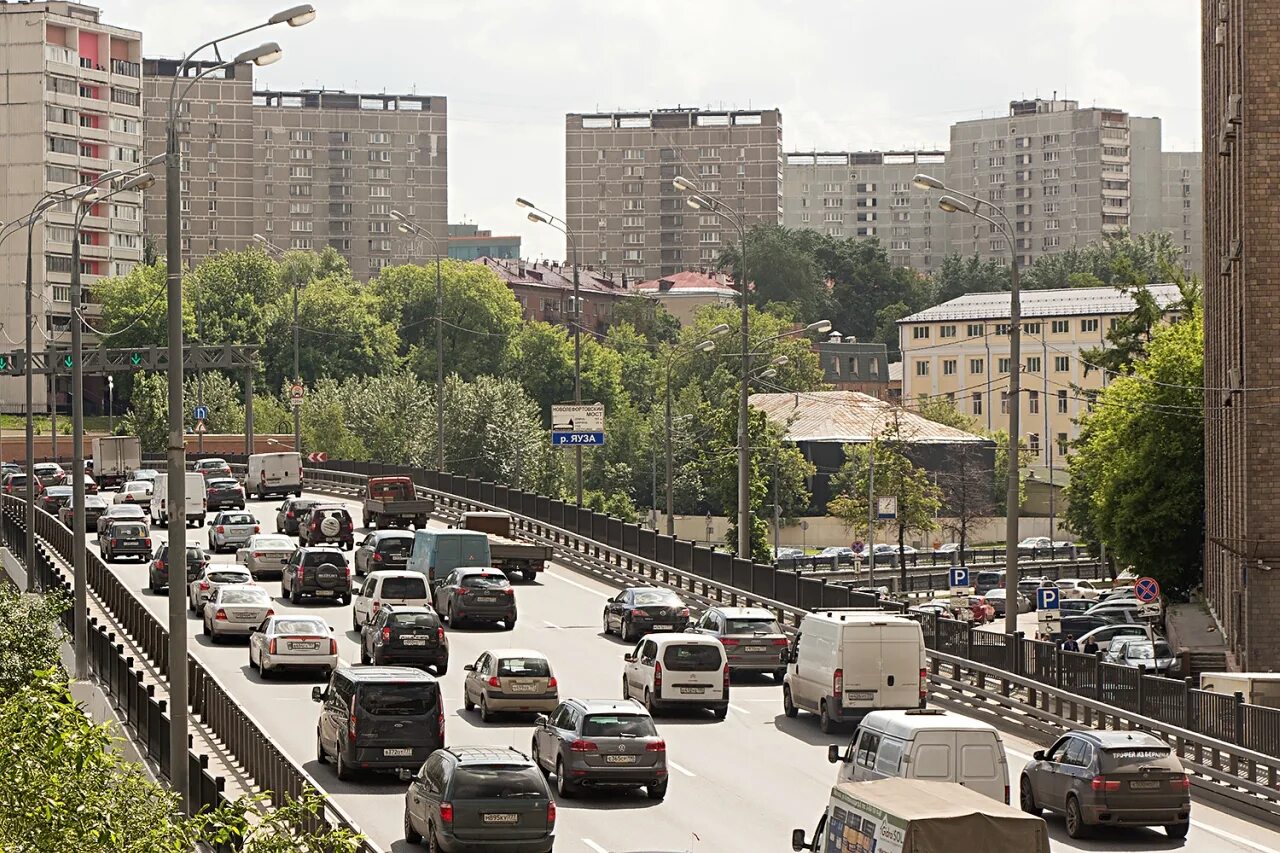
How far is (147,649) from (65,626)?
11.8ft

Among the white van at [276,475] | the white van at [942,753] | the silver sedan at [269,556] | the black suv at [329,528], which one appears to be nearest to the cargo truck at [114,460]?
the white van at [276,475]

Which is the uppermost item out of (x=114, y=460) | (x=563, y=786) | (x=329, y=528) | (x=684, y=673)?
(x=114, y=460)

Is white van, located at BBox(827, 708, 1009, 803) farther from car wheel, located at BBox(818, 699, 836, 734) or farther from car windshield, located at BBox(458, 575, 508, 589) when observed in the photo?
car windshield, located at BBox(458, 575, 508, 589)

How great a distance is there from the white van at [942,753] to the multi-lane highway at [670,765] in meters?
1.80

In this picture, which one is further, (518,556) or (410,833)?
(518,556)

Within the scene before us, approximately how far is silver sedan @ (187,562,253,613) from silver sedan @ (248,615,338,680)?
9134 millimetres

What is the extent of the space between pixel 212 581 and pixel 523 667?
1635 cm

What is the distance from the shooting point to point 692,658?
114ft

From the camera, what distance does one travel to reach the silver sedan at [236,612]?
4244 cm

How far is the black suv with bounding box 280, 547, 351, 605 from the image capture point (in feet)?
158

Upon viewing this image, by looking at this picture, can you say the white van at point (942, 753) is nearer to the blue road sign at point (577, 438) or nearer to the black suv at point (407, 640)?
the black suv at point (407, 640)

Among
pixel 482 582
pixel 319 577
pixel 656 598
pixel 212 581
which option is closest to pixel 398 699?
pixel 656 598

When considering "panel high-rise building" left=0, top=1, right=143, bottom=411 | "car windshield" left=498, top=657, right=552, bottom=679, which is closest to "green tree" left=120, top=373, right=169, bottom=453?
"panel high-rise building" left=0, top=1, right=143, bottom=411

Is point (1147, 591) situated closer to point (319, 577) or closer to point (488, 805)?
point (319, 577)
